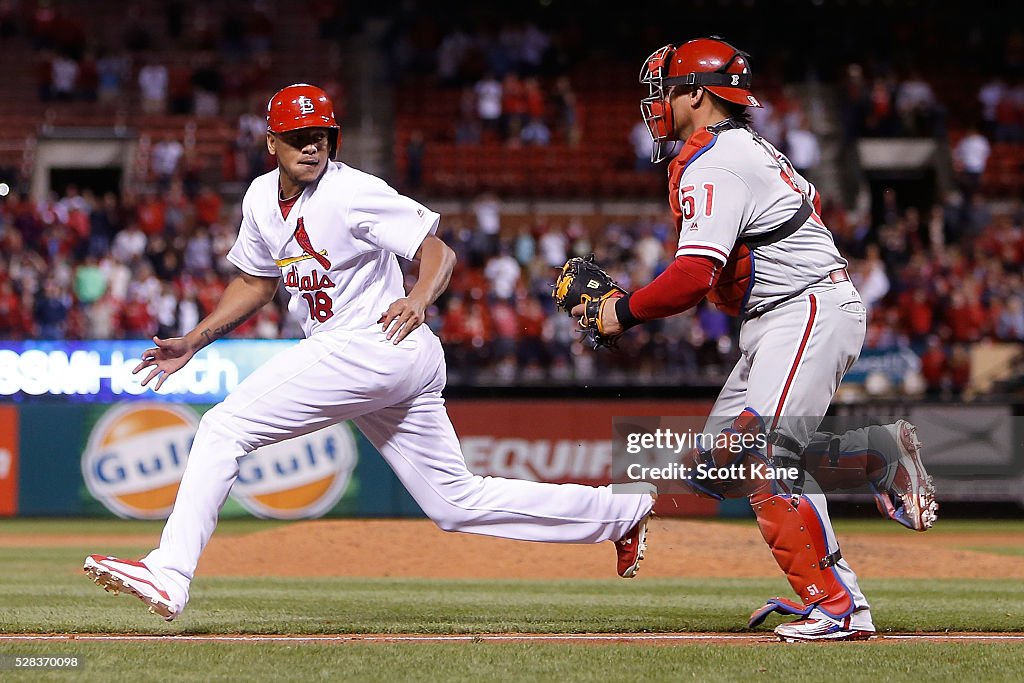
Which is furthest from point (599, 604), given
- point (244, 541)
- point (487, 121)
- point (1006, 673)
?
point (487, 121)

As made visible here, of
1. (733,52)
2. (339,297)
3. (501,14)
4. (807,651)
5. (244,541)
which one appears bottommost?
(244,541)

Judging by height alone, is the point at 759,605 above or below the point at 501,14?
below

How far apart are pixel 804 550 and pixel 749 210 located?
1.38 m

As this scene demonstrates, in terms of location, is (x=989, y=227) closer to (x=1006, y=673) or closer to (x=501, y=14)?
(x=501, y=14)

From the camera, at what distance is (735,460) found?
5.57 metres

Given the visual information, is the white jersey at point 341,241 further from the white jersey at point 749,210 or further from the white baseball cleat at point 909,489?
the white baseball cleat at point 909,489

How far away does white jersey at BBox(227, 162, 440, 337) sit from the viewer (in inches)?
231

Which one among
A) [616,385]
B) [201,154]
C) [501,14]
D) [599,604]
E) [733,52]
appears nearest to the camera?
[733,52]

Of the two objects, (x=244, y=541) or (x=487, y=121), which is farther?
(x=487, y=121)

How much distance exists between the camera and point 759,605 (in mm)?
7652

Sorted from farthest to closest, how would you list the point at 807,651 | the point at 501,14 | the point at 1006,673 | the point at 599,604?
1. the point at 501,14
2. the point at 599,604
3. the point at 807,651
4. the point at 1006,673

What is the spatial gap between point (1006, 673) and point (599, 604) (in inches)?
118

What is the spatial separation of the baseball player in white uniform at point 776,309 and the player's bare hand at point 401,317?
2.20ft

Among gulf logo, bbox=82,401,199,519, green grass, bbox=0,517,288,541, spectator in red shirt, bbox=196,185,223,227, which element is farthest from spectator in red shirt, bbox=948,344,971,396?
spectator in red shirt, bbox=196,185,223,227
